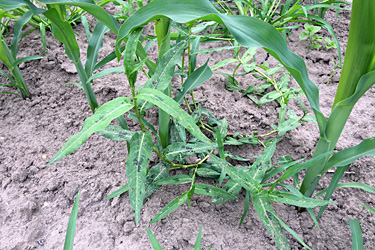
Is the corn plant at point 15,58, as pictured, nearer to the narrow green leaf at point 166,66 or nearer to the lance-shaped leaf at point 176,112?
the narrow green leaf at point 166,66

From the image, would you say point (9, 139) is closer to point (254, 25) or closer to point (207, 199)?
point (207, 199)

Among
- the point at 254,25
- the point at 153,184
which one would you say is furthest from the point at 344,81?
the point at 153,184

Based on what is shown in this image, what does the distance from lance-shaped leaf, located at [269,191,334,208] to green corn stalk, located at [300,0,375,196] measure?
0.18 metres

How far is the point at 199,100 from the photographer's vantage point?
1303mm

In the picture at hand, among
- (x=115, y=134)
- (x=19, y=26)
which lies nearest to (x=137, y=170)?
(x=115, y=134)

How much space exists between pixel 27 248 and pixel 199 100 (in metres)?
0.83

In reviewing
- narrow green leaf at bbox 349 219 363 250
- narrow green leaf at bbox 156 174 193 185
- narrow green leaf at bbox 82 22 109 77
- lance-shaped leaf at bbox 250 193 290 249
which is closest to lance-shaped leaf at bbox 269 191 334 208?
lance-shaped leaf at bbox 250 193 290 249

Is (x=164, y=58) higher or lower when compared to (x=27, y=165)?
higher

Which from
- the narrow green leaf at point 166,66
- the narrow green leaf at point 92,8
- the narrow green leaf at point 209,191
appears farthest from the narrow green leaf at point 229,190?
the narrow green leaf at point 92,8

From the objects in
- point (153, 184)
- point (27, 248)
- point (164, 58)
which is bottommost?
point (27, 248)

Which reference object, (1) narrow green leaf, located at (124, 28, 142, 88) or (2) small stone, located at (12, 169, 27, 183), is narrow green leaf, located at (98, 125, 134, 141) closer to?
(1) narrow green leaf, located at (124, 28, 142, 88)

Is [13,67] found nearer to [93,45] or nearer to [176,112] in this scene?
[93,45]

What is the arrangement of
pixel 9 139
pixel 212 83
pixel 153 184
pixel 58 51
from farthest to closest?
pixel 58 51 → pixel 212 83 → pixel 9 139 → pixel 153 184

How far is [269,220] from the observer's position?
0.81 metres
